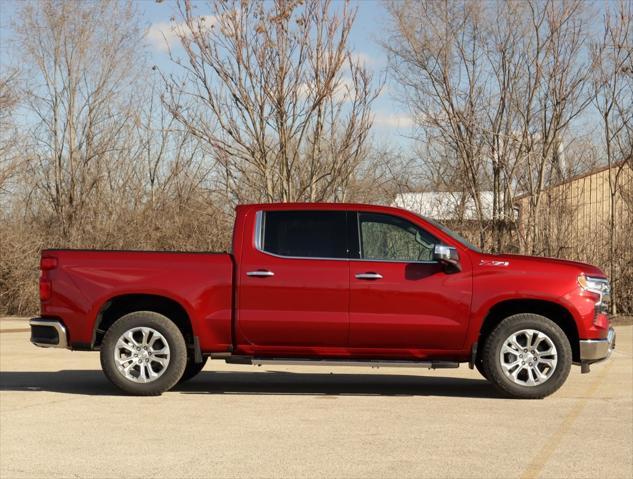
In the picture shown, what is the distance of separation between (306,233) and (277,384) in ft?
6.61

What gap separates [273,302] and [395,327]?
1281 millimetres

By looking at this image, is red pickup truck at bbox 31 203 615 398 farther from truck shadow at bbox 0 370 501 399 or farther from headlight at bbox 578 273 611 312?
truck shadow at bbox 0 370 501 399

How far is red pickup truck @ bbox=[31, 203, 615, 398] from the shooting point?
10.7 meters

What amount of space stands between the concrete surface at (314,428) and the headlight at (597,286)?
3.28 ft

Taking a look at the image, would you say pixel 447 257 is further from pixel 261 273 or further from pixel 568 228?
pixel 568 228

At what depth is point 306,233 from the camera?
11016 millimetres

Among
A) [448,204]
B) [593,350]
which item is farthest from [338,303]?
[448,204]

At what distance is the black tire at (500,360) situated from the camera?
10531 mm

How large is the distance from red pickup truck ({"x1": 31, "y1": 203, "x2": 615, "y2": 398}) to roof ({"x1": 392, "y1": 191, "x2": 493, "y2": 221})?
12.4 metres

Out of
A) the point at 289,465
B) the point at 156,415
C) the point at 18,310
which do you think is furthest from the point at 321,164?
the point at 289,465

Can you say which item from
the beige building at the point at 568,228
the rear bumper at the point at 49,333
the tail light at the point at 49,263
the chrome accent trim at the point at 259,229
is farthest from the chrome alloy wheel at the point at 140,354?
the beige building at the point at 568,228

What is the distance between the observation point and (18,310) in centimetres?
2555

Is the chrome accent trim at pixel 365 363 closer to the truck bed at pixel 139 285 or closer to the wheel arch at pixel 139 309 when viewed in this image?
the truck bed at pixel 139 285

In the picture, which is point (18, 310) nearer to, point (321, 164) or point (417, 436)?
point (321, 164)
